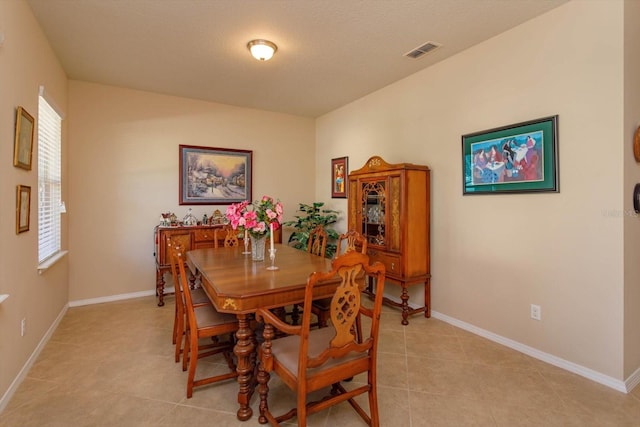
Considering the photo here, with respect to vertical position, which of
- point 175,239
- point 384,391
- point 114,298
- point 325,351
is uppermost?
point 175,239

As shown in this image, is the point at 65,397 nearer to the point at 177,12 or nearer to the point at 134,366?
the point at 134,366

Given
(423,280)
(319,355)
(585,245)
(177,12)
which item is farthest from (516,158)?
(177,12)

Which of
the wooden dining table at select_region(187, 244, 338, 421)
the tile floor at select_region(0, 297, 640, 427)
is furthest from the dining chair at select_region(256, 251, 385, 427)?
the tile floor at select_region(0, 297, 640, 427)

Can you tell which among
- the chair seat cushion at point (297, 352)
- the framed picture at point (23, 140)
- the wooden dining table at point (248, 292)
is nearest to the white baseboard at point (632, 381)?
the chair seat cushion at point (297, 352)

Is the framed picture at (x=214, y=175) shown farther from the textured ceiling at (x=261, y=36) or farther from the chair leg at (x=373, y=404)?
the chair leg at (x=373, y=404)

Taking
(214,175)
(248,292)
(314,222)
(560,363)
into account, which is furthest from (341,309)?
(214,175)

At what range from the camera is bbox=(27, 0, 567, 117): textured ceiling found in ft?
8.23

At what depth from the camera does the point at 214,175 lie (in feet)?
15.8

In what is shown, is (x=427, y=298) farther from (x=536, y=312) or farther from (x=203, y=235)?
(x=203, y=235)

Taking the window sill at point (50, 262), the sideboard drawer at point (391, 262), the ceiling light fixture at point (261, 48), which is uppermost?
the ceiling light fixture at point (261, 48)

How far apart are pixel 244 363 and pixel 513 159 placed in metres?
2.65

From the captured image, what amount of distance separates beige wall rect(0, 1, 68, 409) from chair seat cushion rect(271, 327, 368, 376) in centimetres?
177

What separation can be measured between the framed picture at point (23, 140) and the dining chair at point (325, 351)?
2.03 metres

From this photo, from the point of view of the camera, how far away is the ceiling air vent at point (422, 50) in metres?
3.09
